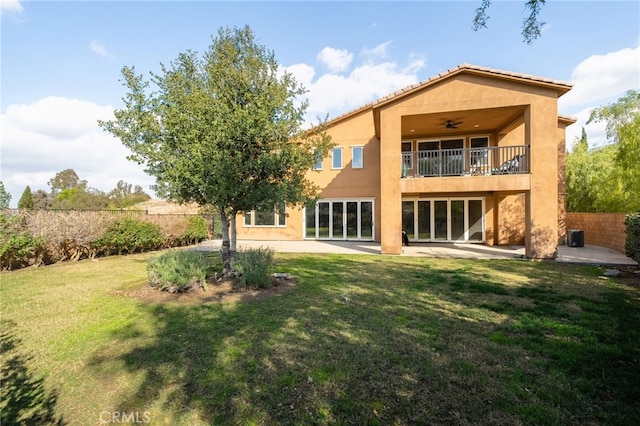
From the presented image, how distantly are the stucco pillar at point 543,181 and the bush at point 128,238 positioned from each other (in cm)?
1666

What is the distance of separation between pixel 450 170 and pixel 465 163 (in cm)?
91

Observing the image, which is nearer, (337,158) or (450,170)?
(450,170)

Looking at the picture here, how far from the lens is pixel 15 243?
9.42 metres

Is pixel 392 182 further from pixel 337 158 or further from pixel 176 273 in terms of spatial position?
pixel 176 273

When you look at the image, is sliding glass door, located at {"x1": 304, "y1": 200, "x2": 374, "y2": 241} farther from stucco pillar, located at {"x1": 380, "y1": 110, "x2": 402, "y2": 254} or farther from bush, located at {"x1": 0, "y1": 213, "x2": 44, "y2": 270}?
bush, located at {"x1": 0, "y1": 213, "x2": 44, "y2": 270}

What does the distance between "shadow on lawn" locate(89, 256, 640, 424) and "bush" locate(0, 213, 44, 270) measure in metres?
7.55

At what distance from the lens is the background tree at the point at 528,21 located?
472 cm

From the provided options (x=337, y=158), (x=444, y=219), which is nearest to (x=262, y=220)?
(x=337, y=158)

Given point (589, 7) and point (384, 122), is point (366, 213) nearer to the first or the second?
point (384, 122)

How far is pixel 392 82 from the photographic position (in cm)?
1731

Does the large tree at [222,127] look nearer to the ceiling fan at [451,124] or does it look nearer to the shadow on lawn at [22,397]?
the shadow on lawn at [22,397]

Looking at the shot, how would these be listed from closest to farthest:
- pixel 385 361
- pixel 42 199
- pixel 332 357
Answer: pixel 385 361, pixel 332 357, pixel 42 199

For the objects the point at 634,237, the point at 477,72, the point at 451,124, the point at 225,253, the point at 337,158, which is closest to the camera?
the point at 225,253

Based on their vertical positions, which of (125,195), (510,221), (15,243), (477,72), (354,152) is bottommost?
(15,243)
